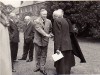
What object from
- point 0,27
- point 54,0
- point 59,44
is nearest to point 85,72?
point 59,44

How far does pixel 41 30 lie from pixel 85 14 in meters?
8.22

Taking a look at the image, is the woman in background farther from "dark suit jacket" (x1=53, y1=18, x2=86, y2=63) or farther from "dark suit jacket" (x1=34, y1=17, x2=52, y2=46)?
"dark suit jacket" (x1=34, y1=17, x2=52, y2=46)

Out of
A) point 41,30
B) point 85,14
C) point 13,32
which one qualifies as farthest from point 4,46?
point 85,14

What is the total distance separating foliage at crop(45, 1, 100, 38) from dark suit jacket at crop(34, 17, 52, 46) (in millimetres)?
7485

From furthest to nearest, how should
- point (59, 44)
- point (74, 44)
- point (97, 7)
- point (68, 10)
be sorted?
point (68, 10), point (97, 7), point (74, 44), point (59, 44)

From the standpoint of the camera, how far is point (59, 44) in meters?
6.29

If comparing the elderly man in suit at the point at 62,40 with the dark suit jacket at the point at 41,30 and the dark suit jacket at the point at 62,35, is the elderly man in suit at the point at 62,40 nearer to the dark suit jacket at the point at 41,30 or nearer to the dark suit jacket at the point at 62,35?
the dark suit jacket at the point at 62,35

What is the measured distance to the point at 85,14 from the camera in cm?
1450

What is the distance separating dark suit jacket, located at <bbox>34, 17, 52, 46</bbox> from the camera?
6693 mm

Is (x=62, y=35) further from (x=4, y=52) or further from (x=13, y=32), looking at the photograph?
(x=4, y=52)

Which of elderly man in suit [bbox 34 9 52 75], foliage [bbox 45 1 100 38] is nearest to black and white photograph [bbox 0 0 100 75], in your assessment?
elderly man in suit [bbox 34 9 52 75]

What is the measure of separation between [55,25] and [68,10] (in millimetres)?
9136

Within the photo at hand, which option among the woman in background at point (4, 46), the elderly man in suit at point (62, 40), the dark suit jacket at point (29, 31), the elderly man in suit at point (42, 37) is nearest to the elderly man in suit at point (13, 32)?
→ the dark suit jacket at point (29, 31)

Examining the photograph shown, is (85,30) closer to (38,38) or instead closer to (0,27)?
(38,38)
